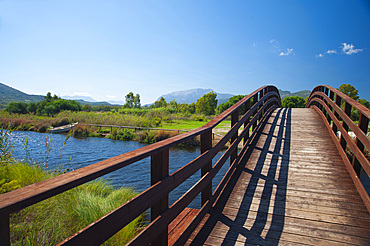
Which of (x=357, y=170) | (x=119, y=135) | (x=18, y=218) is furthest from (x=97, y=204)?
(x=119, y=135)

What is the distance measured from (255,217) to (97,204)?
257cm

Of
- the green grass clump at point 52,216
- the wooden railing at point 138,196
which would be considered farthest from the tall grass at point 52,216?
the wooden railing at point 138,196

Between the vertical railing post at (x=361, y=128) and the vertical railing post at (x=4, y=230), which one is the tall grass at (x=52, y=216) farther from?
the vertical railing post at (x=361, y=128)

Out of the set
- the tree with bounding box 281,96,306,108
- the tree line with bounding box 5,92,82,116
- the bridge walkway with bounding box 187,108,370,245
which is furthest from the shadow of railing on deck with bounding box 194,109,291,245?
the tree line with bounding box 5,92,82,116

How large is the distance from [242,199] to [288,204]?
0.57 metres

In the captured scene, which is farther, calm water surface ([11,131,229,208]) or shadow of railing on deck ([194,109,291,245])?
calm water surface ([11,131,229,208])

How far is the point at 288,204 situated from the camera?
9.37ft

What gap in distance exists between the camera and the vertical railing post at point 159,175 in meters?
1.69

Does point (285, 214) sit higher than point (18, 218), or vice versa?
point (285, 214)

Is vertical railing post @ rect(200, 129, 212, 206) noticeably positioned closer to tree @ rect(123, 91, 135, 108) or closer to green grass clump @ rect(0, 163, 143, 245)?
green grass clump @ rect(0, 163, 143, 245)

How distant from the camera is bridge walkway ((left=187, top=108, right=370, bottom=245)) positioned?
2.24 metres

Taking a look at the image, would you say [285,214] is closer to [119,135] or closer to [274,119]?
[274,119]

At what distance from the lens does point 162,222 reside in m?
1.72

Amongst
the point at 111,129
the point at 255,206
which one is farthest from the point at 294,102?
the point at 255,206
